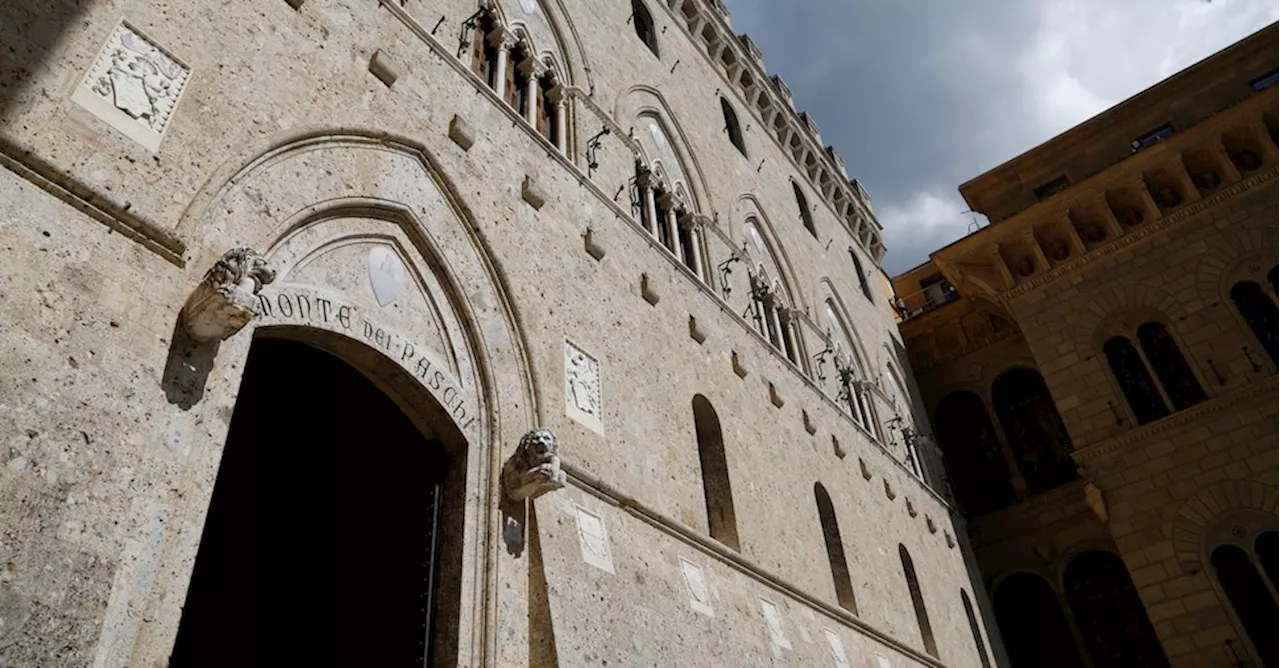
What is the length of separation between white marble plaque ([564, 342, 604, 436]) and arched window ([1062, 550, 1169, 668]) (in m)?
10.5

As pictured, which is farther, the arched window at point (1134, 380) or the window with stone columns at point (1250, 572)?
the arched window at point (1134, 380)

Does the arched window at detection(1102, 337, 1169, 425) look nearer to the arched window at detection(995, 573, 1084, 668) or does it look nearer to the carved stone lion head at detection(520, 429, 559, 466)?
the arched window at detection(995, 573, 1084, 668)

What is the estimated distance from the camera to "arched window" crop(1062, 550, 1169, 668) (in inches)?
497

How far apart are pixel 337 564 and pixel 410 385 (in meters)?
1.60

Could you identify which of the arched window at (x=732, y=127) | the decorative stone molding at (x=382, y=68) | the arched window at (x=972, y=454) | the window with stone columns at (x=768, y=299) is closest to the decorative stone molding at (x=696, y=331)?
the window with stone columns at (x=768, y=299)

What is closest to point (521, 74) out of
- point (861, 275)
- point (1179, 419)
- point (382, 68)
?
point (382, 68)

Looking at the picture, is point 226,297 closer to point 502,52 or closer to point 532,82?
point 502,52

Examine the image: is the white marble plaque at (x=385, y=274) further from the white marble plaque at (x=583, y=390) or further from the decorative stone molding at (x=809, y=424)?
the decorative stone molding at (x=809, y=424)

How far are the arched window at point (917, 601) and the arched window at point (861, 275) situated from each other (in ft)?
20.7

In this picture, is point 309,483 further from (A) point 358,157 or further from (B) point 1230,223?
(B) point 1230,223

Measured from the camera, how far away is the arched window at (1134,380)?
13.0m

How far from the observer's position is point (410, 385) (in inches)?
185

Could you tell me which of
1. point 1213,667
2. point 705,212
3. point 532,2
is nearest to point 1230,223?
point 1213,667

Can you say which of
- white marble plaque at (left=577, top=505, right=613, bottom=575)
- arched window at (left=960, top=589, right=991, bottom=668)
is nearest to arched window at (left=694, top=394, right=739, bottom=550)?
white marble plaque at (left=577, top=505, right=613, bottom=575)
